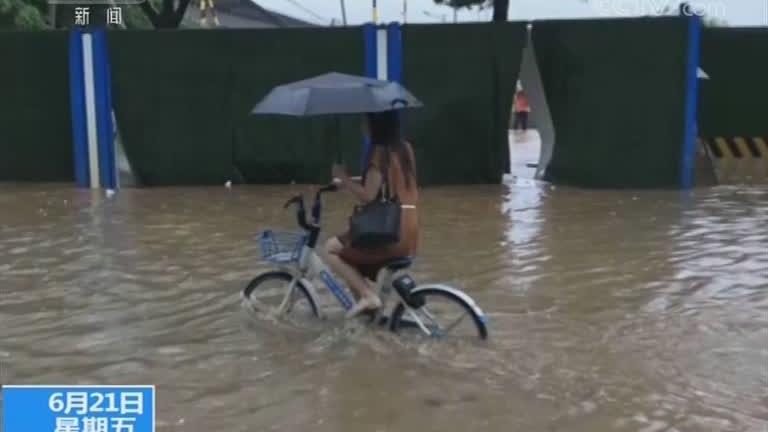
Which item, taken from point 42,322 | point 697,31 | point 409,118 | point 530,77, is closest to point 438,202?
point 409,118

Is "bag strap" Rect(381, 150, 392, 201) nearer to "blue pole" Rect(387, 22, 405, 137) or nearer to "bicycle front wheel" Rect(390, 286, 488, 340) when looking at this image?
"bicycle front wheel" Rect(390, 286, 488, 340)

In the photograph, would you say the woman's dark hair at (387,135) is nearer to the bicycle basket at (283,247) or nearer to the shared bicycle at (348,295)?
the shared bicycle at (348,295)

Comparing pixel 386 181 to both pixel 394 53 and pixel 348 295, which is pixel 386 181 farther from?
pixel 394 53

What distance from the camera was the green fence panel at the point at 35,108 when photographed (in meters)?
13.0

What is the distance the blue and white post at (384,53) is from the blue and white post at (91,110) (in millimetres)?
3437

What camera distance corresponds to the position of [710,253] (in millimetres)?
8117

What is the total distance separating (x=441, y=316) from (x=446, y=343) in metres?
0.16

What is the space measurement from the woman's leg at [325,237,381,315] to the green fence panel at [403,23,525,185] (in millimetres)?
7080

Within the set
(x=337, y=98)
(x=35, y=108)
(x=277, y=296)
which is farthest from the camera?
(x=35, y=108)

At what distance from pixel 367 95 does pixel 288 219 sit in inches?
197

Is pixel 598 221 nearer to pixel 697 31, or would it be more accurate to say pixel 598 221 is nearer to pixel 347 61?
pixel 697 31

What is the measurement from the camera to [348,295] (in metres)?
5.89

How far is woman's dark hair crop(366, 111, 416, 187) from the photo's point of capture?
5395mm
